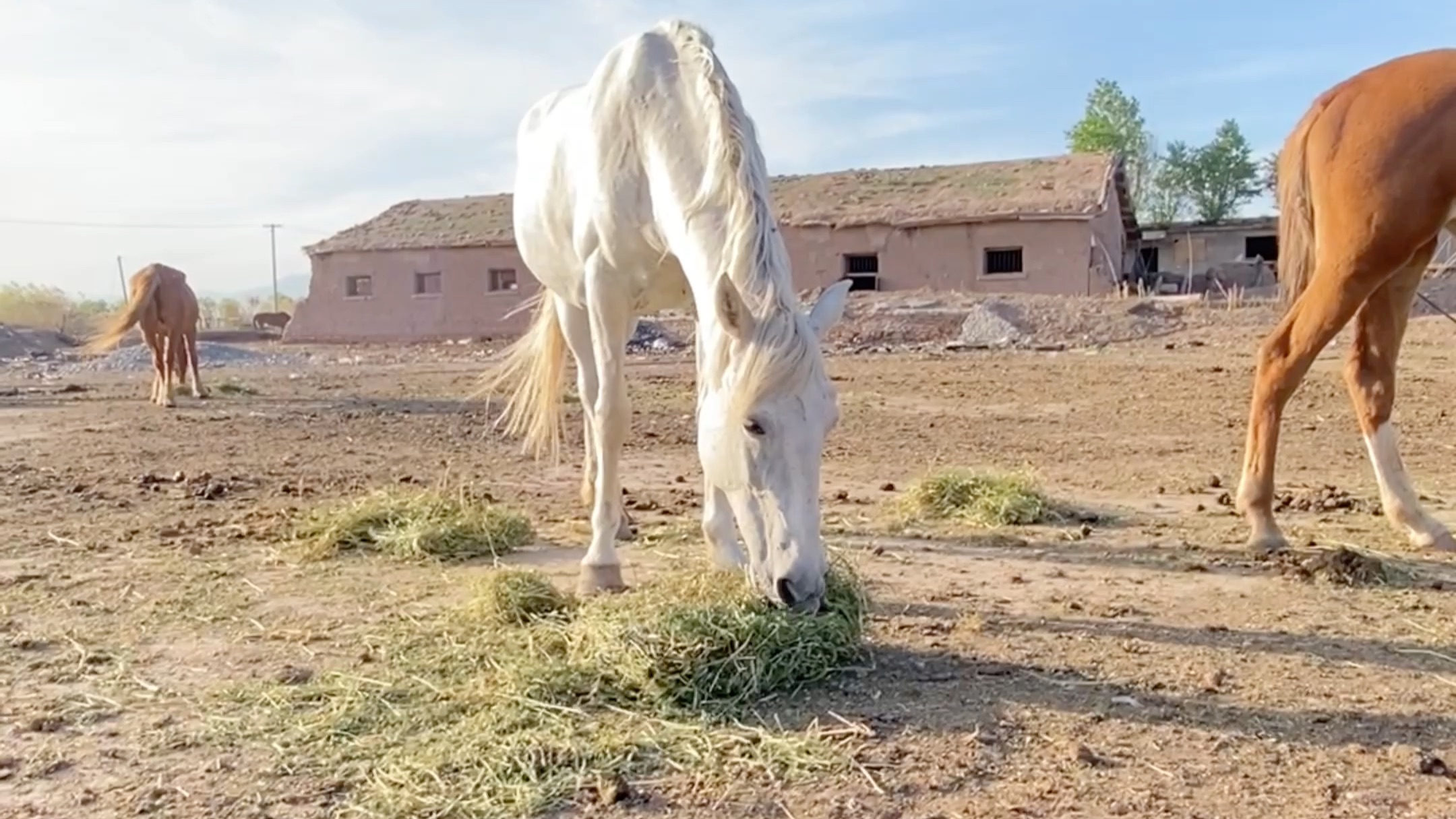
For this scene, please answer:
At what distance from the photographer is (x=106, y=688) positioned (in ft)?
11.0

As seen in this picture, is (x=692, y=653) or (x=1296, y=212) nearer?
(x=692, y=653)

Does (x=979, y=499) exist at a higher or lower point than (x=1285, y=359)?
lower

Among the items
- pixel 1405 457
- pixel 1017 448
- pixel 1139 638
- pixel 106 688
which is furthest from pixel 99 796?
pixel 1405 457

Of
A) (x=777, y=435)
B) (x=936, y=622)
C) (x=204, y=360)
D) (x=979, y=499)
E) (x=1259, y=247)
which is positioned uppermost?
(x=1259, y=247)

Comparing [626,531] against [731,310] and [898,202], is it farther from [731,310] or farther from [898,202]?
[898,202]

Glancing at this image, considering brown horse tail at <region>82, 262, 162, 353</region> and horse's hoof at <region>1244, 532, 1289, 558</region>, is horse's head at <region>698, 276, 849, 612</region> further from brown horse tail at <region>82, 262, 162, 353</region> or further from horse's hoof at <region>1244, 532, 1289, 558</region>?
brown horse tail at <region>82, 262, 162, 353</region>

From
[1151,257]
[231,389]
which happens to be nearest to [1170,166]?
[1151,257]

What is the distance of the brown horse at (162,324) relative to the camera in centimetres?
1277

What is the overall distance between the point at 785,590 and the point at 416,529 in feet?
8.60

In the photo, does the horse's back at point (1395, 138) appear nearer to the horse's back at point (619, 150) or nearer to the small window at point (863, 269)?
the horse's back at point (619, 150)

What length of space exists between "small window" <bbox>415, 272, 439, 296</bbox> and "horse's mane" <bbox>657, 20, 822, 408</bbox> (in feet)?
93.4

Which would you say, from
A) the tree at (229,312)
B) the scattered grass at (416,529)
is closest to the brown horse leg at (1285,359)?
the scattered grass at (416,529)

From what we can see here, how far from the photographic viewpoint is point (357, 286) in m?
32.5

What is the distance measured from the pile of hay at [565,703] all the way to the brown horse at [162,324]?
34.7 ft
